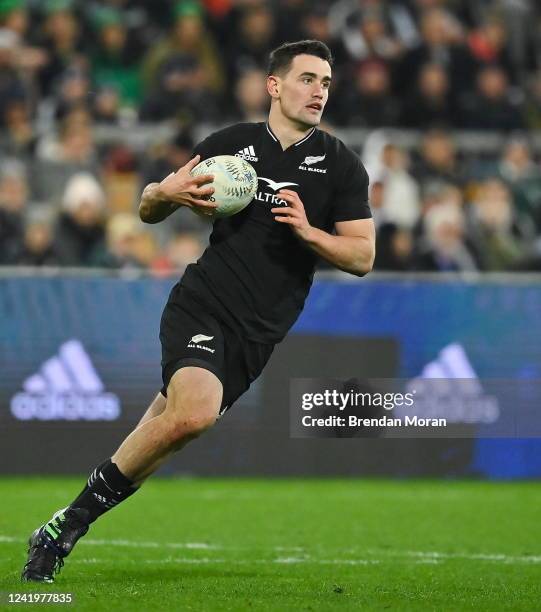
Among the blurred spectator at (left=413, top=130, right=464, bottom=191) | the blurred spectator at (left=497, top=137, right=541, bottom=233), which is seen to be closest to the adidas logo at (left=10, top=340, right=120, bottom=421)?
the blurred spectator at (left=413, top=130, right=464, bottom=191)

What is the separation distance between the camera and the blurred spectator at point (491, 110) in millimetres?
17906

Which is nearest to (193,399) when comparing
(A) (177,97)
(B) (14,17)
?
(A) (177,97)

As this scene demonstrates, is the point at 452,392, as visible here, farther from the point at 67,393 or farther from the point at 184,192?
the point at 184,192

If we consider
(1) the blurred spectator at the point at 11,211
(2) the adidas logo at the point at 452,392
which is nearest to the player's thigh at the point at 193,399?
(2) the adidas logo at the point at 452,392

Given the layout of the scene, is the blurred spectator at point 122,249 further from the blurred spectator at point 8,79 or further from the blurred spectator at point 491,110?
the blurred spectator at point 491,110

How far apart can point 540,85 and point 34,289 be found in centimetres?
911

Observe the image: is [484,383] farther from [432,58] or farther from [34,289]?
[432,58]

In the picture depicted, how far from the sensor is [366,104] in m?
17.2

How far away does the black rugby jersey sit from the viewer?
7012mm

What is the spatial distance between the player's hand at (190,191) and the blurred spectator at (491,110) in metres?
11.7

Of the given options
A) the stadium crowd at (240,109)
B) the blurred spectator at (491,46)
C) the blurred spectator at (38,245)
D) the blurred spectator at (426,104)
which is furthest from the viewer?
the blurred spectator at (491,46)

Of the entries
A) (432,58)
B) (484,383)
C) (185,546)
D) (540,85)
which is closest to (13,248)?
(484,383)

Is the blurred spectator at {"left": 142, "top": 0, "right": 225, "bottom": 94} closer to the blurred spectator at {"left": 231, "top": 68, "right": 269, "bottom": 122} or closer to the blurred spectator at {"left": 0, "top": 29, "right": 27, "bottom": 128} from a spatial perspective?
the blurred spectator at {"left": 231, "top": 68, "right": 269, "bottom": 122}

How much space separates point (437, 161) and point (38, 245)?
5389mm
